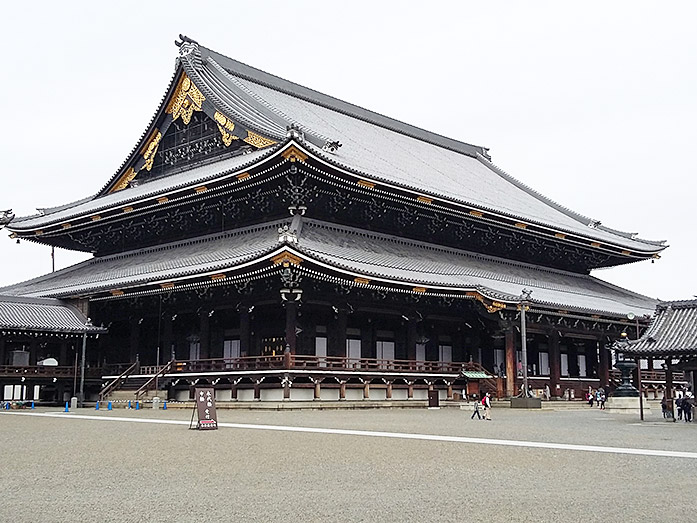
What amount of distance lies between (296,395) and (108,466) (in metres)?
22.3

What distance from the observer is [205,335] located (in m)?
40.8

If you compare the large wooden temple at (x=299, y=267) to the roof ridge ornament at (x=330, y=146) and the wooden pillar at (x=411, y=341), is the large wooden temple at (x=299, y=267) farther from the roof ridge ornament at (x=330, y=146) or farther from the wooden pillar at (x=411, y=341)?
the wooden pillar at (x=411, y=341)

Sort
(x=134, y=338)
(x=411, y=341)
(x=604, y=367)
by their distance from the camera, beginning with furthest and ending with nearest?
(x=604, y=367), (x=134, y=338), (x=411, y=341)

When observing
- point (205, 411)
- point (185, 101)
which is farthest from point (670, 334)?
point (185, 101)

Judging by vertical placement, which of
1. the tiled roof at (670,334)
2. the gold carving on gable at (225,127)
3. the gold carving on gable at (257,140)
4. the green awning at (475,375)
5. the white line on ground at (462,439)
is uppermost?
the gold carving on gable at (225,127)

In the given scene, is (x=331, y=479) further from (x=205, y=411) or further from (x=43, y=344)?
(x=43, y=344)

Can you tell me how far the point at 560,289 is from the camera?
50.1 metres

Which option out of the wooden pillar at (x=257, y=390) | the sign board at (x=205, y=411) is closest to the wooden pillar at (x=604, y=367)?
the wooden pillar at (x=257, y=390)

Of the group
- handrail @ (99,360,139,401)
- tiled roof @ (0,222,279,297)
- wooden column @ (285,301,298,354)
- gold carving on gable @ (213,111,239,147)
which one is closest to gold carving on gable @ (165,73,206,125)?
gold carving on gable @ (213,111,239,147)

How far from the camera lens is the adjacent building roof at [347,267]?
122ft

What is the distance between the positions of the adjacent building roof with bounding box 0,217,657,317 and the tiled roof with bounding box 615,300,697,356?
1101 cm

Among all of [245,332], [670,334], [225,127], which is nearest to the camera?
[670,334]

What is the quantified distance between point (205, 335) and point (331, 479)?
2946 centimetres

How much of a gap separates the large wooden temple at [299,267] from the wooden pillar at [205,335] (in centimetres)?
7
